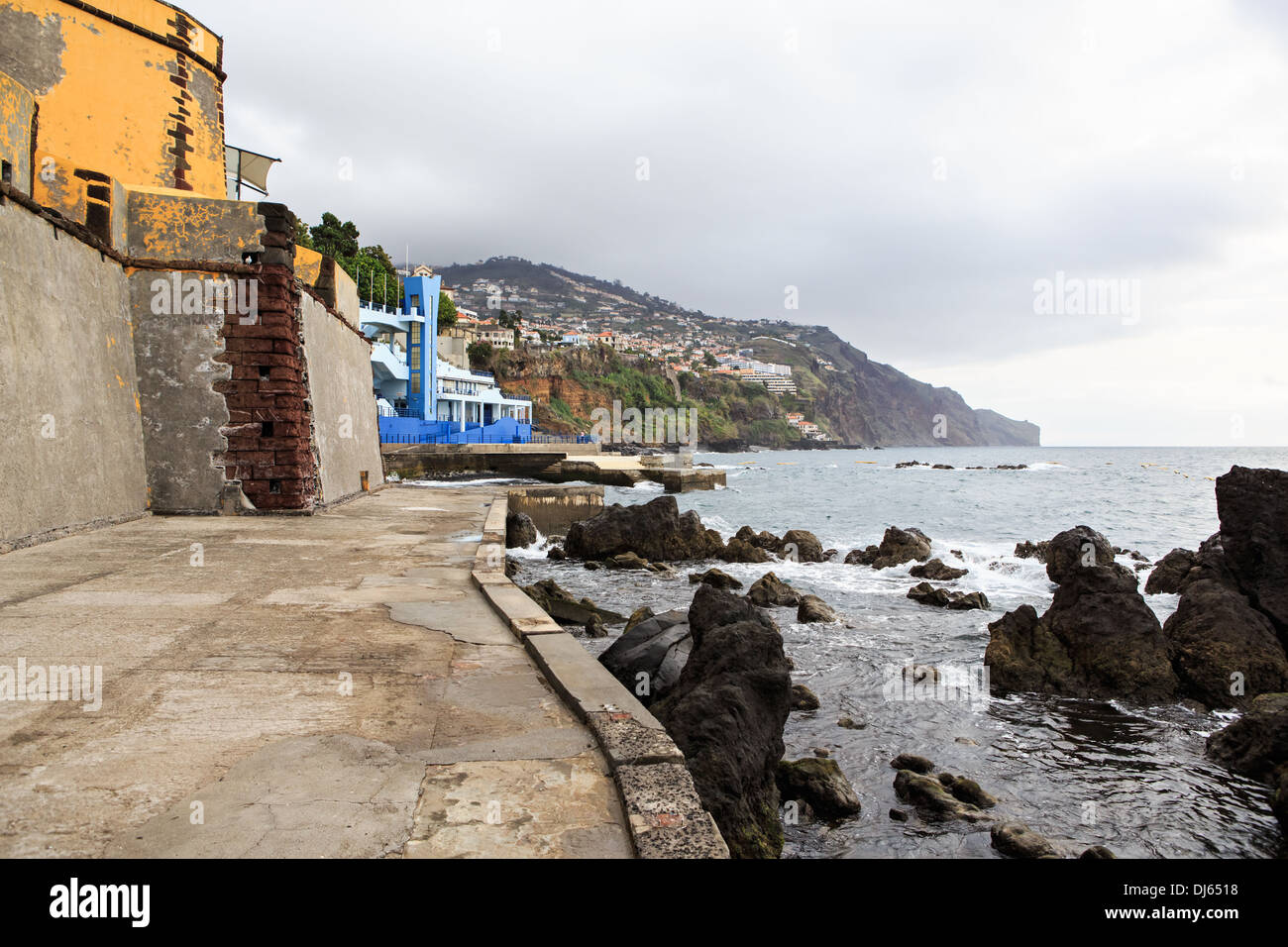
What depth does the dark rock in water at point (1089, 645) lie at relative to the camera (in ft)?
A: 27.3

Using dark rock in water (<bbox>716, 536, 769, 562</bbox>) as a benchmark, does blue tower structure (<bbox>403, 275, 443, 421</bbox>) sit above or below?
above

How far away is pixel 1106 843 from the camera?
206 inches

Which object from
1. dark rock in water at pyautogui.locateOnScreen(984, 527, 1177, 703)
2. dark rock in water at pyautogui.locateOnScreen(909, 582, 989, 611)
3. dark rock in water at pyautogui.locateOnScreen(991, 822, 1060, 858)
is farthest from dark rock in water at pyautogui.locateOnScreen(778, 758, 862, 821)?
dark rock in water at pyautogui.locateOnScreen(909, 582, 989, 611)

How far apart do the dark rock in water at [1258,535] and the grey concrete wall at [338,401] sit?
13661mm

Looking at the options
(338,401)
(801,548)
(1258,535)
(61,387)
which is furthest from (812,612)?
(61,387)

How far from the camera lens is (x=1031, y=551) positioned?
65.8ft

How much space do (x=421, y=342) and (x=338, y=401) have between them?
38.3m

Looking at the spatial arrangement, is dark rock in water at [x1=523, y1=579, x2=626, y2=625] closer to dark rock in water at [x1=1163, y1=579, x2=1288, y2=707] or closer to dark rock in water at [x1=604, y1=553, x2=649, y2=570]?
dark rock in water at [x1=604, y1=553, x2=649, y2=570]

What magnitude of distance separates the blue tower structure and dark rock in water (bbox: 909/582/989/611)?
4310 cm

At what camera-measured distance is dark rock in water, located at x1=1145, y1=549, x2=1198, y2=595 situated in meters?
14.8

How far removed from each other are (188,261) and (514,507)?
33.8 ft

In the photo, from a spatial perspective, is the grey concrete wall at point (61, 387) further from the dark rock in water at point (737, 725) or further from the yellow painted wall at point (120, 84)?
the dark rock in water at point (737, 725)

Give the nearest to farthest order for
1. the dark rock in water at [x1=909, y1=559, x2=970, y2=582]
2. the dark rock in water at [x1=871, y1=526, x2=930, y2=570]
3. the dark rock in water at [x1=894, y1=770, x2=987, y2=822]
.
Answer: the dark rock in water at [x1=894, y1=770, x2=987, y2=822], the dark rock in water at [x1=909, y1=559, x2=970, y2=582], the dark rock in water at [x1=871, y1=526, x2=930, y2=570]
